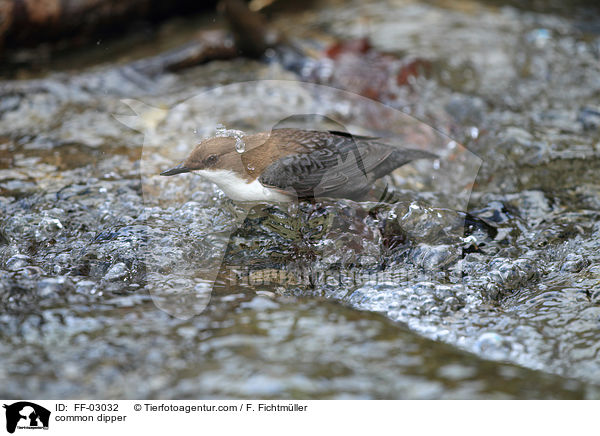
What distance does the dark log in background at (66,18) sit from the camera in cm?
498

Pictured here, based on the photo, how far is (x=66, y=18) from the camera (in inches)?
208

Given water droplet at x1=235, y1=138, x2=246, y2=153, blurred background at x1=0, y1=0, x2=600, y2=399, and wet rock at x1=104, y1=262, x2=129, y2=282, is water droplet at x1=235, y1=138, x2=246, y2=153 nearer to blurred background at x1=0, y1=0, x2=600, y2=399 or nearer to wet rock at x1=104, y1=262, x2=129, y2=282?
blurred background at x1=0, y1=0, x2=600, y2=399

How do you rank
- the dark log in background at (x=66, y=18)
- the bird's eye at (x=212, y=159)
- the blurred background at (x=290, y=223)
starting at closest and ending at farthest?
the blurred background at (x=290, y=223), the bird's eye at (x=212, y=159), the dark log in background at (x=66, y=18)

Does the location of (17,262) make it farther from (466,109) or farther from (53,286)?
(466,109)

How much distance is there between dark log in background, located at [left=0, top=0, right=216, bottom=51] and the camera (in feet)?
16.3

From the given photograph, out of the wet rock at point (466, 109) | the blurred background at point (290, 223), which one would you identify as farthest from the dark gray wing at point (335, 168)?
the wet rock at point (466, 109)

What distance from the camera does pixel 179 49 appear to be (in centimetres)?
516

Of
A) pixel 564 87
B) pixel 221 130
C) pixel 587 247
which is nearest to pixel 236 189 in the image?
pixel 221 130
